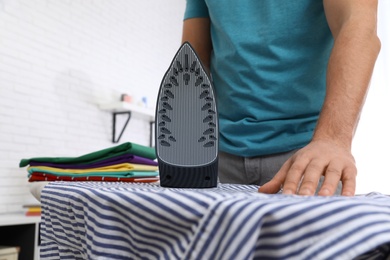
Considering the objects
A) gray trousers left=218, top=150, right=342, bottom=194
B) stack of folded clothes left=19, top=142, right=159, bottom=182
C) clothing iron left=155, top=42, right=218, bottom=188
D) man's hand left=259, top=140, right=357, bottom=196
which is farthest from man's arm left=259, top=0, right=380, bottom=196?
stack of folded clothes left=19, top=142, right=159, bottom=182

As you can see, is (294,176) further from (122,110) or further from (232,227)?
(122,110)

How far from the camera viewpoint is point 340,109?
0.60m

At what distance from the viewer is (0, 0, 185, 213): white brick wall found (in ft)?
8.14

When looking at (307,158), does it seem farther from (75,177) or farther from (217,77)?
(75,177)

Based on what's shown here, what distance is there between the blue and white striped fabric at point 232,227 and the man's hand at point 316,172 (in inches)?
5.3

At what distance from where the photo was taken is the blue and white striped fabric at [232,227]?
10.6 inches

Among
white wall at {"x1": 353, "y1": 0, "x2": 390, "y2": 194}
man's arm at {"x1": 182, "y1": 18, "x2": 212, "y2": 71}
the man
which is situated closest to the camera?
the man

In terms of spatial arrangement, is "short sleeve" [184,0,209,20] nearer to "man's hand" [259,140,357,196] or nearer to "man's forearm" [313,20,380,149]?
"man's forearm" [313,20,380,149]

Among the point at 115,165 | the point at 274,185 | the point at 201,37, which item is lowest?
the point at 115,165

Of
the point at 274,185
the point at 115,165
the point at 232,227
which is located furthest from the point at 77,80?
the point at 232,227

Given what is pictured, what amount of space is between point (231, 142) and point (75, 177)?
0.64 metres

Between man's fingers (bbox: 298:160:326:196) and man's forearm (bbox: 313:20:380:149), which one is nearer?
man's fingers (bbox: 298:160:326:196)

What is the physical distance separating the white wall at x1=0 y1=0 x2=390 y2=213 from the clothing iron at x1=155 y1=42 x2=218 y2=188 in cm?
215

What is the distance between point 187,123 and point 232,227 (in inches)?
10.8
